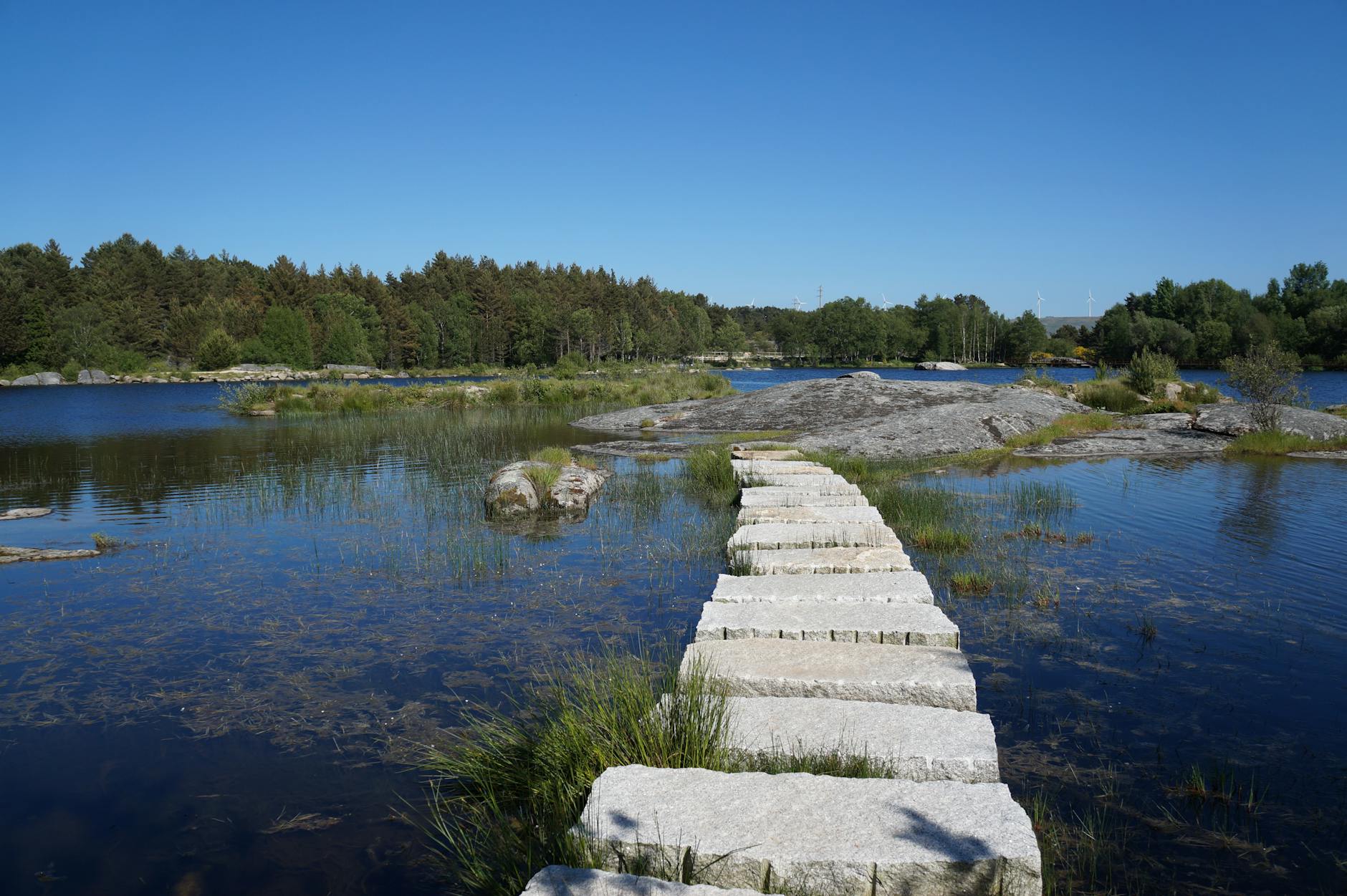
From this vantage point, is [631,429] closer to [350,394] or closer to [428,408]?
[428,408]

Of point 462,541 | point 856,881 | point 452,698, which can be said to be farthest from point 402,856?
point 462,541

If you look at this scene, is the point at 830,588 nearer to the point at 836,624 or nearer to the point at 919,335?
the point at 836,624

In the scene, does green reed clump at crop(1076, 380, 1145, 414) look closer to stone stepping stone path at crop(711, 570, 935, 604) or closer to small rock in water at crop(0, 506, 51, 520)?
stone stepping stone path at crop(711, 570, 935, 604)

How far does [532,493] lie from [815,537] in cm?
486

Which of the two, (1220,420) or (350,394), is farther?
(350,394)

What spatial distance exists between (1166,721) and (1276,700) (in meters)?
0.77

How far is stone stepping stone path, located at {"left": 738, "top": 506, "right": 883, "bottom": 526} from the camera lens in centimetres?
812

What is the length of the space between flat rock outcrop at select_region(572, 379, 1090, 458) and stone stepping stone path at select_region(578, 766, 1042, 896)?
11.8m

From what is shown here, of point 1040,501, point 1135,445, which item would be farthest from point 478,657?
point 1135,445

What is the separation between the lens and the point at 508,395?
108ft

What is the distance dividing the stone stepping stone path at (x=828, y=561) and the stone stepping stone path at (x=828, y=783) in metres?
0.47

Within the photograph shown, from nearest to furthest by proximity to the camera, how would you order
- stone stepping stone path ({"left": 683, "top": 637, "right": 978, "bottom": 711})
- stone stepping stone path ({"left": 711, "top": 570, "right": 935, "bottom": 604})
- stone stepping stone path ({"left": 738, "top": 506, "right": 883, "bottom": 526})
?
stone stepping stone path ({"left": 683, "top": 637, "right": 978, "bottom": 711}), stone stepping stone path ({"left": 711, "top": 570, "right": 935, "bottom": 604}), stone stepping stone path ({"left": 738, "top": 506, "right": 883, "bottom": 526})

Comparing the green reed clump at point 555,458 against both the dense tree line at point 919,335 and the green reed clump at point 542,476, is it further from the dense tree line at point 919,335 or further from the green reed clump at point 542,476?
the dense tree line at point 919,335

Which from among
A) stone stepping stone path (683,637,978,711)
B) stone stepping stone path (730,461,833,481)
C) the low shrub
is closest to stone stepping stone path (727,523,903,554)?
Answer: stone stepping stone path (683,637,978,711)
